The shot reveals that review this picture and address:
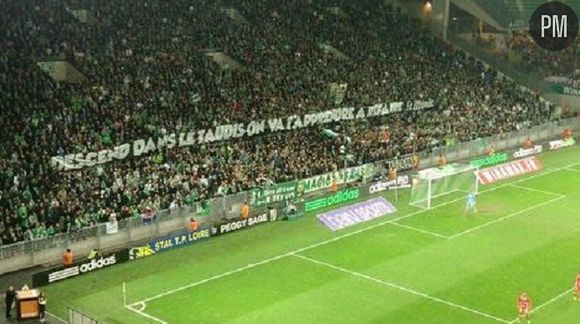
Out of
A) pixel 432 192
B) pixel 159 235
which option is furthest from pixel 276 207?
pixel 432 192

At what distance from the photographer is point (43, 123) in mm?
38188

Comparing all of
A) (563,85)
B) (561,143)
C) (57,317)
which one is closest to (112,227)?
(57,317)

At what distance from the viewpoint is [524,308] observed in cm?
2631

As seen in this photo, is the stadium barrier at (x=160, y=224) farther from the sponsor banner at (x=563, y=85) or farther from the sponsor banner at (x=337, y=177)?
the sponsor banner at (x=563, y=85)

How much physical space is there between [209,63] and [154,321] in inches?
1036

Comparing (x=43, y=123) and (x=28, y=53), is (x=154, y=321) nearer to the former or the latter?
(x=43, y=123)

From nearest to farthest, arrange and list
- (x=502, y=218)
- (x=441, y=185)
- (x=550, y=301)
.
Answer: (x=550, y=301) → (x=502, y=218) → (x=441, y=185)

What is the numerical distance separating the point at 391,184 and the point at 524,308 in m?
18.8

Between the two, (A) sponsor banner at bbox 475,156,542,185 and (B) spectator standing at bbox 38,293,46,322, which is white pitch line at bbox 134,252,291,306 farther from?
(A) sponsor banner at bbox 475,156,542,185

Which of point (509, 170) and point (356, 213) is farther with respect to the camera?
point (509, 170)

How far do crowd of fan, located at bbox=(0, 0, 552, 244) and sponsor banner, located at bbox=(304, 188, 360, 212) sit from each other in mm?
2406

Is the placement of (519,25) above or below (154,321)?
above

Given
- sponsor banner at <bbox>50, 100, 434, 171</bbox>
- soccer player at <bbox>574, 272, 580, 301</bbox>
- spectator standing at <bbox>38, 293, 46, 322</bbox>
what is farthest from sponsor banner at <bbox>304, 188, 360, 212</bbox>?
spectator standing at <bbox>38, 293, 46, 322</bbox>

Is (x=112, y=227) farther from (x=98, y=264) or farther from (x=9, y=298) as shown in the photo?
(x=9, y=298)
